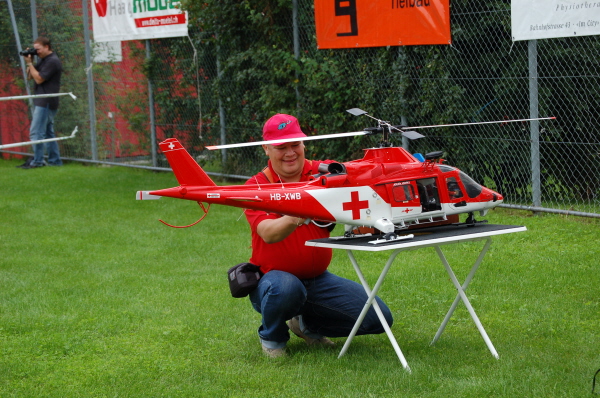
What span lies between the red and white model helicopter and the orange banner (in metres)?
4.73

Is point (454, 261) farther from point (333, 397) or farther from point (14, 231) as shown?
point (14, 231)

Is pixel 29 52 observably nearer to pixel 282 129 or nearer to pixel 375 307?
pixel 282 129

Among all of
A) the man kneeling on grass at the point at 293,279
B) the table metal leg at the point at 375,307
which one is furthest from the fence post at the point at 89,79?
the table metal leg at the point at 375,307

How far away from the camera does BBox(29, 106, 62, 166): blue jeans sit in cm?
1452

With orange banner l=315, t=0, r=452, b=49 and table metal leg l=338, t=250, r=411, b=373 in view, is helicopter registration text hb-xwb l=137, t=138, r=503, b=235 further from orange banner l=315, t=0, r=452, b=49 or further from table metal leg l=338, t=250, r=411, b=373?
orange banner l=315, t=0, r=452, b=49

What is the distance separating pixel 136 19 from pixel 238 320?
8692 mm

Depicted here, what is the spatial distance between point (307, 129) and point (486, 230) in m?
6.64

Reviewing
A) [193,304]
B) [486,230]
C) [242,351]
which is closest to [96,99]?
[193,304]

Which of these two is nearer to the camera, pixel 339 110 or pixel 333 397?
pixel 333 397

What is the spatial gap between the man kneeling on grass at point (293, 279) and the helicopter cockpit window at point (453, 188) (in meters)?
0.83

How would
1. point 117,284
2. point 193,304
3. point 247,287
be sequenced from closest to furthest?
A: point 247,287 → point 193,304 → point 117,284

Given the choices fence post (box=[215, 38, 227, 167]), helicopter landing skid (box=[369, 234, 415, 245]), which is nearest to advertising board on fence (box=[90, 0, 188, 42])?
fence post (box=[215, 38, 227, 167])

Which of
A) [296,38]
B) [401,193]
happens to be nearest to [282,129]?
[401,193]

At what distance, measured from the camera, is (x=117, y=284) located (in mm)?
7141
